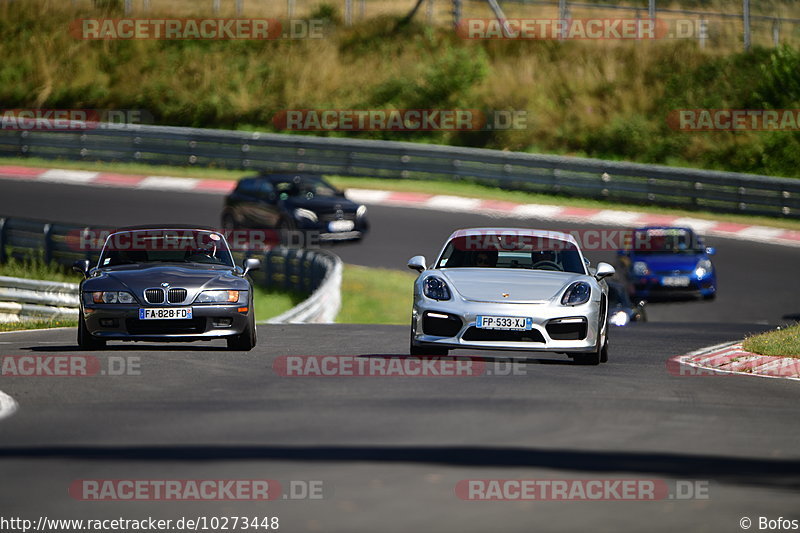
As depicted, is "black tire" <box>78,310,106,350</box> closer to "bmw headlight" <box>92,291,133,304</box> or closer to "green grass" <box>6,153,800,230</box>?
"bmw headlight" <box>92,291,133,304</box>

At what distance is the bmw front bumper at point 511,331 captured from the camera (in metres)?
11.7

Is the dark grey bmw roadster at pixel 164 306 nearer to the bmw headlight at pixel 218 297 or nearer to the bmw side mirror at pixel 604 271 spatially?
the bmw headlight at pixel 218 297

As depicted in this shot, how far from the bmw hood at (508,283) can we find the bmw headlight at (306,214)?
43.2ft

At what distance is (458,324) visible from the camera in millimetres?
11742

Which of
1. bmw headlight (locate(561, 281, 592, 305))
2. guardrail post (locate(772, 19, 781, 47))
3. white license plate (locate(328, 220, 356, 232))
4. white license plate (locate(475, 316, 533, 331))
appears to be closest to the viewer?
white license plate (locate(475, 316, 533, 331))

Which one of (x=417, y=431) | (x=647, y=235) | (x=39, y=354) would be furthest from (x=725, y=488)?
(x=647, y=235)

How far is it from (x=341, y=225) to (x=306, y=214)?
30.3 inches

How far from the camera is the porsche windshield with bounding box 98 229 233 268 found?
13.8m

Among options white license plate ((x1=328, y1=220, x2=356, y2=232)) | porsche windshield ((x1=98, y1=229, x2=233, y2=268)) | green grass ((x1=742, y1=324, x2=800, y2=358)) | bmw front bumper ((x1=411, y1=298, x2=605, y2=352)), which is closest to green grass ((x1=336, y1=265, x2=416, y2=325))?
white license plate ((x1=328, y1=220, x2=356, y2=232))

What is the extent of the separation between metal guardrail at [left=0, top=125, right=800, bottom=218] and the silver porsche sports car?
725 inches

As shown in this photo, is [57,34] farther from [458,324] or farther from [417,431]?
[417,431]

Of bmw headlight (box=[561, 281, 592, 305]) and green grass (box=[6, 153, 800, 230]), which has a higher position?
bmw headlight (box=[561, 281, 592, 305])

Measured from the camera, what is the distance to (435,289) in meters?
12.1

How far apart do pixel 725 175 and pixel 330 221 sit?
986 centimetres
